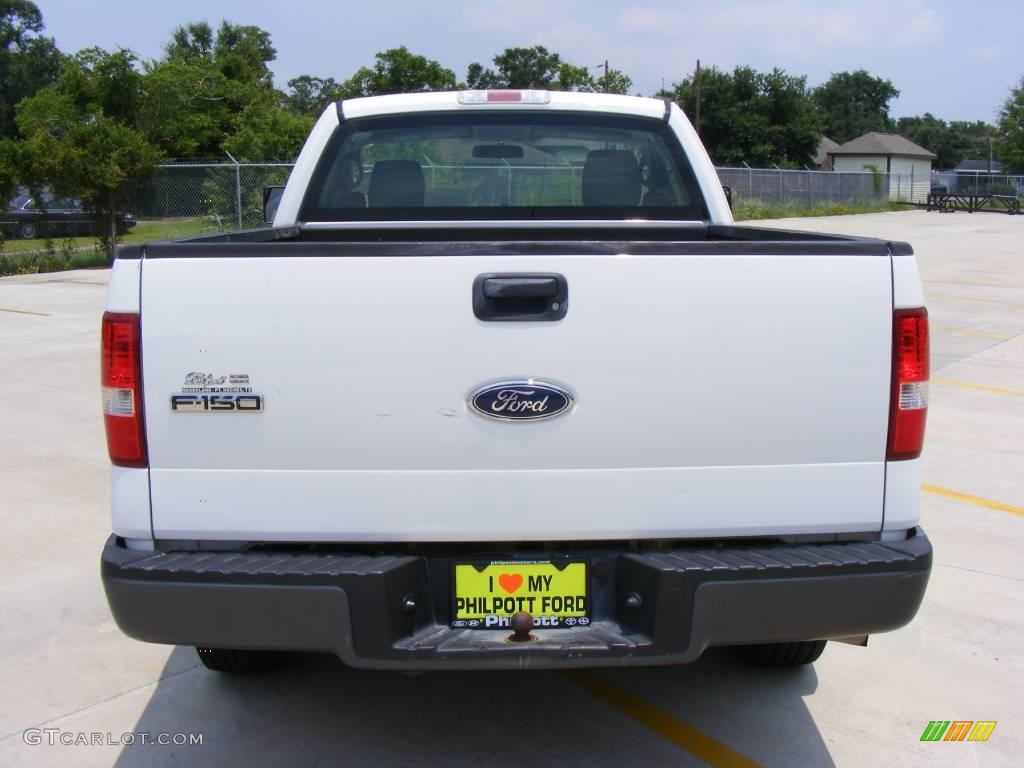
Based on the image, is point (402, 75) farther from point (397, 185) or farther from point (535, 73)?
point (397, 185)

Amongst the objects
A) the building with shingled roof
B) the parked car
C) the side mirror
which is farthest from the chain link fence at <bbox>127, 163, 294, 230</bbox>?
the building with shingled roof

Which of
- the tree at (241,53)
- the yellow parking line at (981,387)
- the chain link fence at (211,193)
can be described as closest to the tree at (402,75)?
the tree at (241,53)

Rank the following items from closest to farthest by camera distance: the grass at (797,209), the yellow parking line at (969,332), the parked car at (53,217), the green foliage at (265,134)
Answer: the yellow parking line at (969,332), the parked car at (53,217), the green foliage at (265,134), the grass at (797,209)

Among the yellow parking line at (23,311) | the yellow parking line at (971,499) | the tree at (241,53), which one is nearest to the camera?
the yellow parking line at (971,499)

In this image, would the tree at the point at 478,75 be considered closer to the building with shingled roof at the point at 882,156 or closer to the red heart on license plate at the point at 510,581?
the building with shingled roof at the point at 882,156

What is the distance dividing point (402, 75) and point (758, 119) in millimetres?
25396

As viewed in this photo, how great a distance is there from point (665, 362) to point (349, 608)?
102 centimetres

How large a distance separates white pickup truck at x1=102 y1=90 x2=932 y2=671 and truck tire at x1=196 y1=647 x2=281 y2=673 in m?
0.91

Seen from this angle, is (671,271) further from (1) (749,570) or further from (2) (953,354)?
(2) (953,354)

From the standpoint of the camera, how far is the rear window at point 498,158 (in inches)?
179

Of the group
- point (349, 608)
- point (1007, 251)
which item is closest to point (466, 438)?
point (349, 608)

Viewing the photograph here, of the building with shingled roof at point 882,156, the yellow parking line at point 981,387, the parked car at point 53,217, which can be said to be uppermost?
the building with shingled roof at point 882,156

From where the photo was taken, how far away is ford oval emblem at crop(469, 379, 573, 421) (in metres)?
2.69

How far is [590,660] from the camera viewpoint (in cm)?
272
